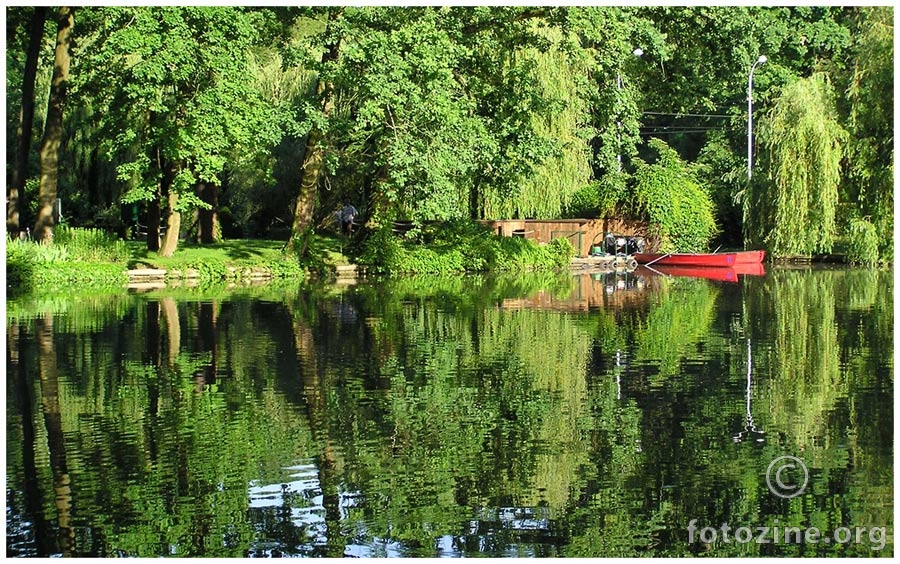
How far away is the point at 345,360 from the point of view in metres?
17.4

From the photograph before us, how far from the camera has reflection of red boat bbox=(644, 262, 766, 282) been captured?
37.0 meters

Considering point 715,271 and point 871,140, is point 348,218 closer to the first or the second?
point 715,271

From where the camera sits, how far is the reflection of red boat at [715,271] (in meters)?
37.0

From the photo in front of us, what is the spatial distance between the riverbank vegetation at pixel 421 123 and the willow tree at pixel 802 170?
0.07 meters

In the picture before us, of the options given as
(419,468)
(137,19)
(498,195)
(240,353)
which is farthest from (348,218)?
(419,468)

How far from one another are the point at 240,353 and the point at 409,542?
997 centimetres

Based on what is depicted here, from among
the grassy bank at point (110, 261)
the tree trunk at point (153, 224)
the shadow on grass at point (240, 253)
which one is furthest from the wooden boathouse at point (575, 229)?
the tree trunk at point (153, 224)

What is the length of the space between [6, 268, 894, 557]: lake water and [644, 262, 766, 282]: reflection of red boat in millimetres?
14294

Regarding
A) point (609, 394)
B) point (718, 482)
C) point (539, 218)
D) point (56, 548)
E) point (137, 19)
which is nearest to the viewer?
point (56, 548)

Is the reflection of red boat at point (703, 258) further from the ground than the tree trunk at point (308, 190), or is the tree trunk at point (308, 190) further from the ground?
the tree trunk at point (308, 190)

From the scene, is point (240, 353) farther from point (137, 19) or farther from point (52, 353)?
point (137, 19)

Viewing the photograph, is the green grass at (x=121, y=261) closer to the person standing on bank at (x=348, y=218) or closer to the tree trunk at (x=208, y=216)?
the tree trunk at (x=208, y=216)

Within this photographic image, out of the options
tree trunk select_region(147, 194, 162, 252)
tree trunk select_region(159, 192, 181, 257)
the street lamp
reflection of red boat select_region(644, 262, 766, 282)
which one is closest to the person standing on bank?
tree trunk select_region(147, 194, 162, 252)

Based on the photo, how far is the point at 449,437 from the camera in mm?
11820
